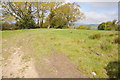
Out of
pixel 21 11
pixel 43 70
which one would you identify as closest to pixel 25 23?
pixel 21 11

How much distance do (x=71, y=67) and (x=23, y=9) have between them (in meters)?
23.5

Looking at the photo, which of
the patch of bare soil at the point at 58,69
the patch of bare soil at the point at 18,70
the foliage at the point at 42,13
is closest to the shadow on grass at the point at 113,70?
the patch of bare soil at the point at 58,69

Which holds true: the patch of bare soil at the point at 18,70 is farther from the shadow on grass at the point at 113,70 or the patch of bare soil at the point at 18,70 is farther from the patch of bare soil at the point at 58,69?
the shadow on grass at the point at 113,70

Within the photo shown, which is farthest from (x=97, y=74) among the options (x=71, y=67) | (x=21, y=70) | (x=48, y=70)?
(x=21, y=70)

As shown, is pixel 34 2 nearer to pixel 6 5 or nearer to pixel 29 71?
pixel 6 5

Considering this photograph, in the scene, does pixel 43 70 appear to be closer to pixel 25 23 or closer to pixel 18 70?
pixel 18 70

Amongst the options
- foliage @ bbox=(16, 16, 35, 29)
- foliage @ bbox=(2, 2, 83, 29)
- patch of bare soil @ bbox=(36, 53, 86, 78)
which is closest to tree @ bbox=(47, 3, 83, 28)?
foliage @ bbox=(2, 2, 83, 29)

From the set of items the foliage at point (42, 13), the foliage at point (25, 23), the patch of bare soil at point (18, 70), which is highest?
the foliage at point (42, 13)

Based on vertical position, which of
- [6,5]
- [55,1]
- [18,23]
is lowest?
[18,23]

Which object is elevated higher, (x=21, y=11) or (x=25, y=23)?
(x=21, y=11)

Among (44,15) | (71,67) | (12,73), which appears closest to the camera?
(12,73)

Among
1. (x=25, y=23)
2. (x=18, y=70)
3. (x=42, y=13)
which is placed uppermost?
(x=42, y=13)

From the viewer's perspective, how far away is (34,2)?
22281mm

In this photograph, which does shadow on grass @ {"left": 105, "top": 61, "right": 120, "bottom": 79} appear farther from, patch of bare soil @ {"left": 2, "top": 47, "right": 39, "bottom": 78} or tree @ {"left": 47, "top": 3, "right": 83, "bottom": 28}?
tree @ {"left": 47, "top": 3, "right": 83, "bottom": 28}
